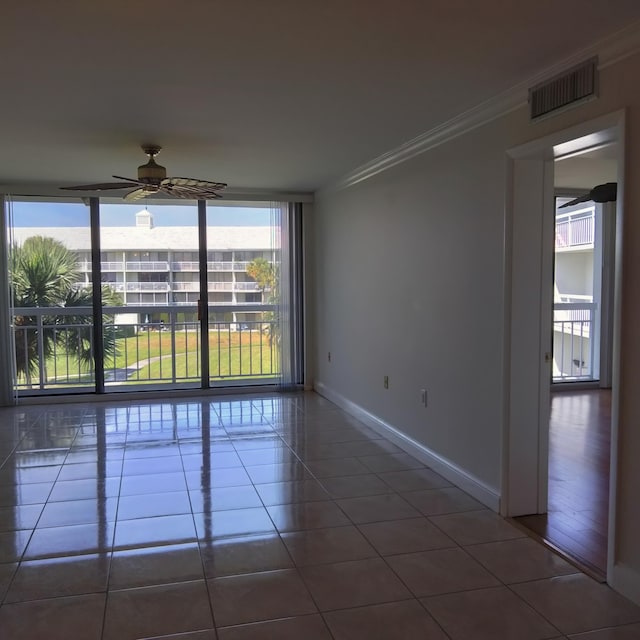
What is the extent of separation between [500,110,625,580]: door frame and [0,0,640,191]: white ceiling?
0.53 meters

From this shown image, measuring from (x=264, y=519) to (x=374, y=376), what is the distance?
219 centimetres

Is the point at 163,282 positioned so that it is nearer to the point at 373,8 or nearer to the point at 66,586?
the point at 66,586

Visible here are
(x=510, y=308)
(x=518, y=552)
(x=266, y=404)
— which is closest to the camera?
(x=518, y=552)

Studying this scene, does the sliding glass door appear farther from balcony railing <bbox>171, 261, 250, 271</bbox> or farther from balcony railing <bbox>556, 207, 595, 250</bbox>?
balcony railing <bbox>556, 207, 595, 250</bbox>

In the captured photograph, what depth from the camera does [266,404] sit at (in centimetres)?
624

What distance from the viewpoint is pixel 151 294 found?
6.77m

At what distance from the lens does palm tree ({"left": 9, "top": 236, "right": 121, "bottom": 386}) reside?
6320 millimetres

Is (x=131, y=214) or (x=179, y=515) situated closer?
(x=179, y=515)

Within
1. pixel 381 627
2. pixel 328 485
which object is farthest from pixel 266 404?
pixel 381 627

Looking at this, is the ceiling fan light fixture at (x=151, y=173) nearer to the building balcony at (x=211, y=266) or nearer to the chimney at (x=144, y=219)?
the chimney at (x=144, y=219)

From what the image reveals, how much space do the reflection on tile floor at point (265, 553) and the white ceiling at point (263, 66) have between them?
227 cm

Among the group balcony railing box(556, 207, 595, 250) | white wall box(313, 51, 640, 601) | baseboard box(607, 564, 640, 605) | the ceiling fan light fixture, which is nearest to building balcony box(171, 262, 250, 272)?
white wall box(313, 51, 640, 601)

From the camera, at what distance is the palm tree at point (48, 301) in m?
6.32

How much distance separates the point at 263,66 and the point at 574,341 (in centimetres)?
598
